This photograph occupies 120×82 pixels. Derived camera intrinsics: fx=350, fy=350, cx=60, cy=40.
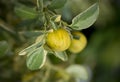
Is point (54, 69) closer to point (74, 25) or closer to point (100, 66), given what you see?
point (74, 25)

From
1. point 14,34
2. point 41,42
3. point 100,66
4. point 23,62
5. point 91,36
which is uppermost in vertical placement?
point 41,42

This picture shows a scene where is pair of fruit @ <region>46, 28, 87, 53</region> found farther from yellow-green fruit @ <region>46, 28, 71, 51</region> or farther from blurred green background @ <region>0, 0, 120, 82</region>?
blurred green background @ <region>0, 0, 120, 82</region>

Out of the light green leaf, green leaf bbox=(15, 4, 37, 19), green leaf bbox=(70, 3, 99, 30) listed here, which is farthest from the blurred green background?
green leaf bbox=(70, 3, 99, 30)

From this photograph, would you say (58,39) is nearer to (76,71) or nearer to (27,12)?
(27,12)

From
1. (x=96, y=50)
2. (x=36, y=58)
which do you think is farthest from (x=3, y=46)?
(x=96, y=50)

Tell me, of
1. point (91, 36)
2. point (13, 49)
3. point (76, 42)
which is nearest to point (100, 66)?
point (91, 36)
